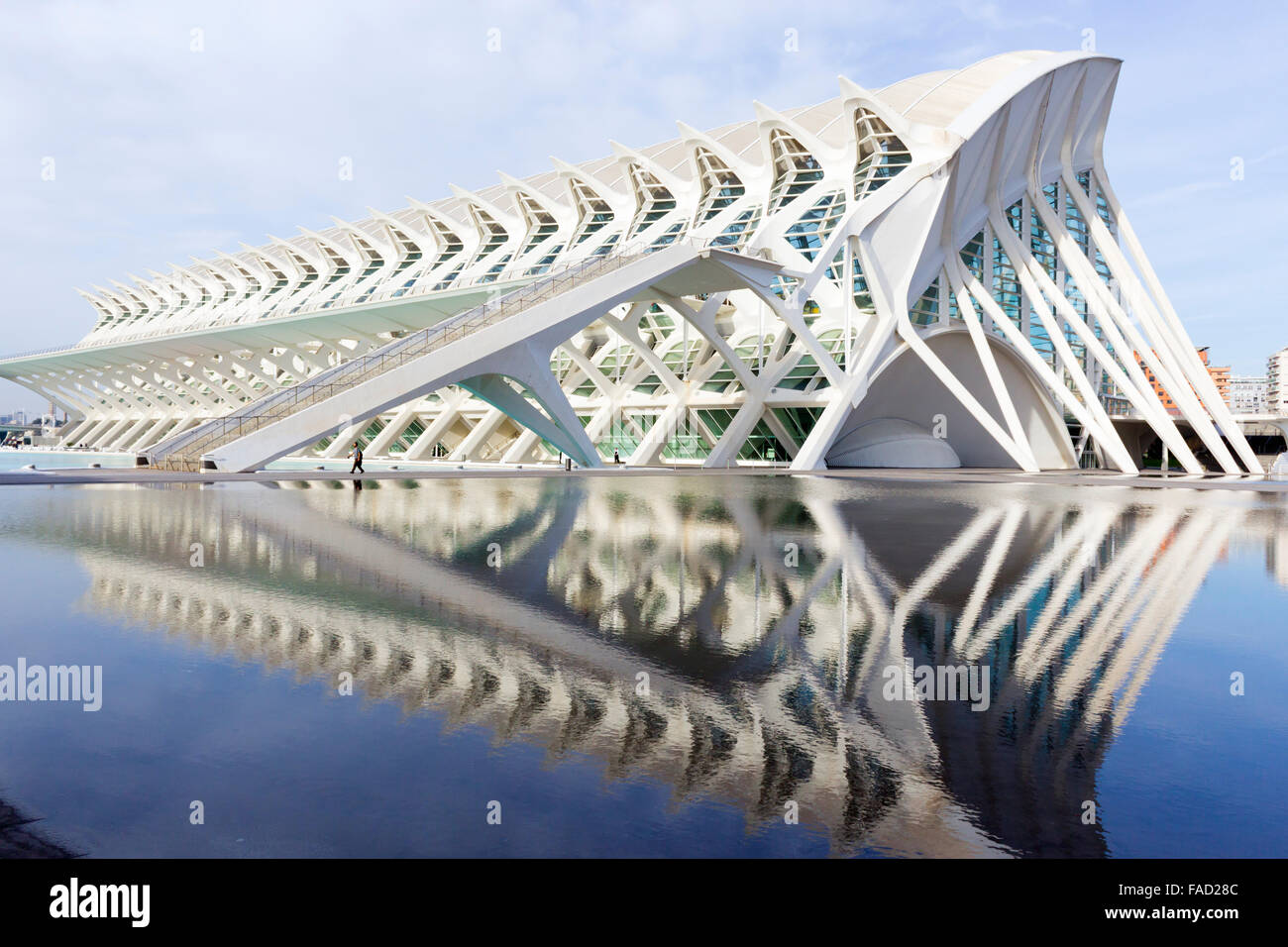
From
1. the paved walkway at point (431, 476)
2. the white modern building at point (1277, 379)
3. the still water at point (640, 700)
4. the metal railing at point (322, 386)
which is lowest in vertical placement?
the still water at point (640, 700)

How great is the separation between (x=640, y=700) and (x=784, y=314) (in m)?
26.9

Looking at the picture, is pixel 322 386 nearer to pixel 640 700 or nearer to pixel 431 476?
pixel 431 476

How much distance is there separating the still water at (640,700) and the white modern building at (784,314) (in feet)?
49.4

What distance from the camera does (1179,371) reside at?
120 ft

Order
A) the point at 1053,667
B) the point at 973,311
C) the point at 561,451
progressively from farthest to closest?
the point at 973,311 < the point at 561,451 < the point at 1053,667

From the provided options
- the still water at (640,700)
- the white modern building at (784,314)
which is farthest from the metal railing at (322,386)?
the still water at (640,700)

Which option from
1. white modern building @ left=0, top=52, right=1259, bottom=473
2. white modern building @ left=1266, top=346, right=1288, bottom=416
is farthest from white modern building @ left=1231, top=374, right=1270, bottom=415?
white modern building @ left=0, top=52, right=1259, bottom=473

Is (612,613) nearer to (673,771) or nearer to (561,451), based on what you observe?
(673,771)

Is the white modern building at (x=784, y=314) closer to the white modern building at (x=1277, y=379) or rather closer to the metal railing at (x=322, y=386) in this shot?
the metal railing at (x=322, y=386)

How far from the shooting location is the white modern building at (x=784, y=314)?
85.1 feet

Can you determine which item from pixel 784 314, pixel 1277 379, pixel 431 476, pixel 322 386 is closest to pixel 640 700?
pixel 322 386

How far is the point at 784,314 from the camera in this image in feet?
99.6

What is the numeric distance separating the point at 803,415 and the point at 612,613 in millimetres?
30261
